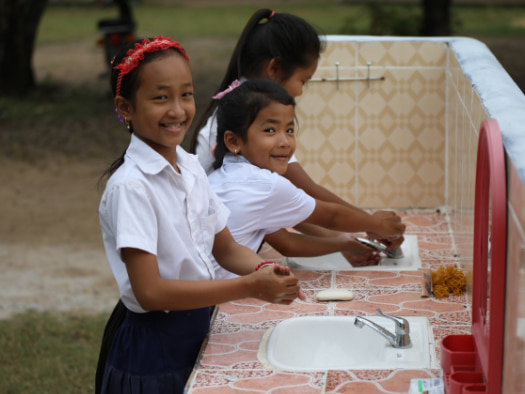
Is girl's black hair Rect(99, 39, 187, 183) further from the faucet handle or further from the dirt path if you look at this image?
the dirt path

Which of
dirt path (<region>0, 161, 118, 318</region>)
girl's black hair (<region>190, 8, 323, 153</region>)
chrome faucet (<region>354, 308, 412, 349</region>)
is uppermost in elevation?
girl's black hair (<region>190, 8, 323, 153</region>)

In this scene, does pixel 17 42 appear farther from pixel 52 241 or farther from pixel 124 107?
pixel 124 107

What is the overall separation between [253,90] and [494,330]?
1.43 meters

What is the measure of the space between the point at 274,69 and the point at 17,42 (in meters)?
9.36

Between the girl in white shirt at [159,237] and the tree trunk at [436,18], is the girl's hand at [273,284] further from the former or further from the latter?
the tree trunk at [436,18]

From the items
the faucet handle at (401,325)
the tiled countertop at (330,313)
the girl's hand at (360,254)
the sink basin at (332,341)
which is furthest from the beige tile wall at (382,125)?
the faucet handle at (401,325)

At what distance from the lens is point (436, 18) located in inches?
457

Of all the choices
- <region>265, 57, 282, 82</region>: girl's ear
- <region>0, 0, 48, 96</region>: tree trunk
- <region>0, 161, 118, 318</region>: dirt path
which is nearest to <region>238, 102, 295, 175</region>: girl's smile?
<region>265, 57, 282, 82</region>: girl's ear

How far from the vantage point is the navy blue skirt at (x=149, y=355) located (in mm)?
2180

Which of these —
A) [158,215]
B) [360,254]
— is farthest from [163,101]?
[360,254]

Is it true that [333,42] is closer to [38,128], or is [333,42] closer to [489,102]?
[489,102]

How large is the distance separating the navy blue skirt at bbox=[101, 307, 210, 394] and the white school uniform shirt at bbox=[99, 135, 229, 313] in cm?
10

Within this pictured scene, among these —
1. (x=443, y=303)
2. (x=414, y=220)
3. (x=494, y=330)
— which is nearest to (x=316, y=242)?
(x=443, y=303)

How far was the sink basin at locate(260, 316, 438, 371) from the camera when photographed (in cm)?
237
